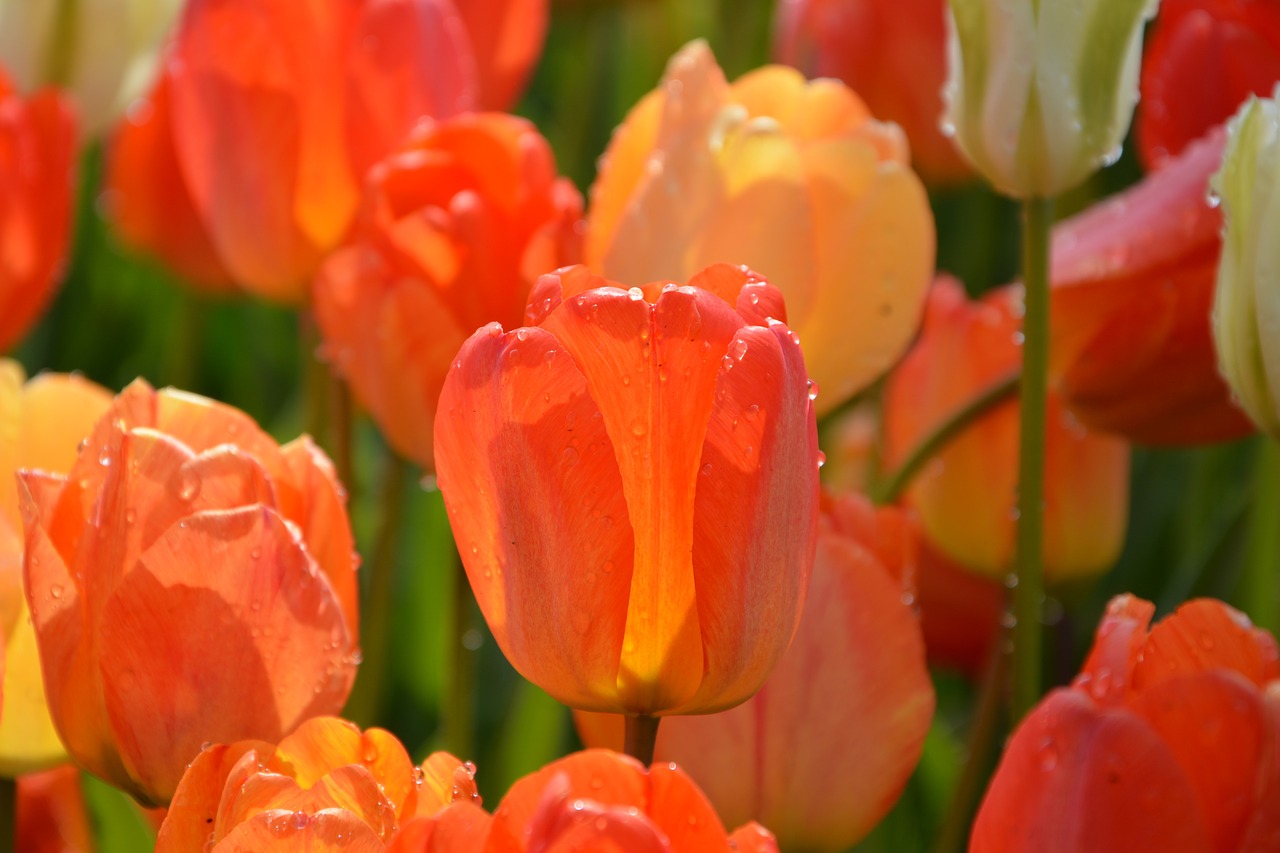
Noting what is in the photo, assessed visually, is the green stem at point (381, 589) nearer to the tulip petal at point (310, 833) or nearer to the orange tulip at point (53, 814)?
the orange tulip at point (53, 814)

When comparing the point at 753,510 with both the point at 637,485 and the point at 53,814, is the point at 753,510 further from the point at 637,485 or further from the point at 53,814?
the point at 53,814

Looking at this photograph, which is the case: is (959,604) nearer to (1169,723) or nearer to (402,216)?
(402,216)

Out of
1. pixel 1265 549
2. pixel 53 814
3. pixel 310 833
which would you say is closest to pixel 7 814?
pixel 310 833

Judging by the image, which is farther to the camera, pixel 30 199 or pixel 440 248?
pixel 30 199

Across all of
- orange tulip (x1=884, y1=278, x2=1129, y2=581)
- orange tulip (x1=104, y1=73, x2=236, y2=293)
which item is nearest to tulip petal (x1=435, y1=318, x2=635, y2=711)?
orange tulip (x1=884, y1=278, x2=1129, y2=581)

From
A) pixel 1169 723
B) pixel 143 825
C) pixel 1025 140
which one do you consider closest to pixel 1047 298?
pixel 1025 140

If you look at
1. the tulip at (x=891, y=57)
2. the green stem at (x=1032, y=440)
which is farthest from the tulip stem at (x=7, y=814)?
the tulip at (x=891, y=57)

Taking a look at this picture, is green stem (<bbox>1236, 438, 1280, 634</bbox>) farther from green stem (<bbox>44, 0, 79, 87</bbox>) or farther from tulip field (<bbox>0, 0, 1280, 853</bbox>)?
green stem (<bbox>44, 0, 79, 87</bbox>)
